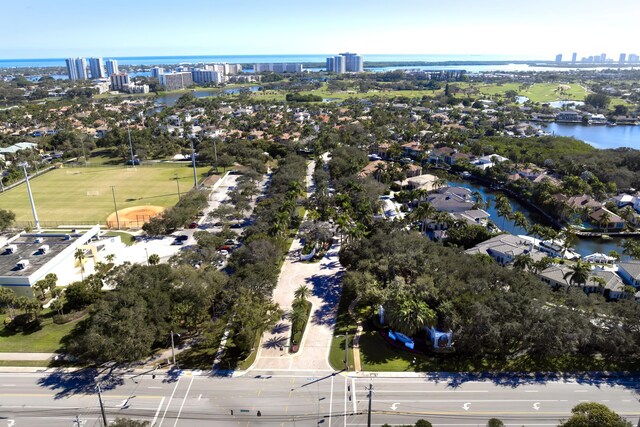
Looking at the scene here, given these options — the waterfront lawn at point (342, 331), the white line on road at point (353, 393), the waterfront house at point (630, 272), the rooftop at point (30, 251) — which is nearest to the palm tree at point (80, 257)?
the rooftop at point (30, 251)

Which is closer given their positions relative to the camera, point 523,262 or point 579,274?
point 579,274

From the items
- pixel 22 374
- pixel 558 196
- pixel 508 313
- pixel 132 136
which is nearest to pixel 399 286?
pixel 508 313

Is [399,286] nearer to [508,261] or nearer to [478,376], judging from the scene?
[478,376]

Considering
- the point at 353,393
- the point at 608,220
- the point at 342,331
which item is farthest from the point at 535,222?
the point at 353,393

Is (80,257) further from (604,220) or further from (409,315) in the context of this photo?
(604,220)

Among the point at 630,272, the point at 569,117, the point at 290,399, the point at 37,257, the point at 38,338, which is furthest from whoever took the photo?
the point at 569,117

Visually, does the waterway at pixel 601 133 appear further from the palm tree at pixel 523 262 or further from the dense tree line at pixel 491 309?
the dense tree line at pixel 491 309
